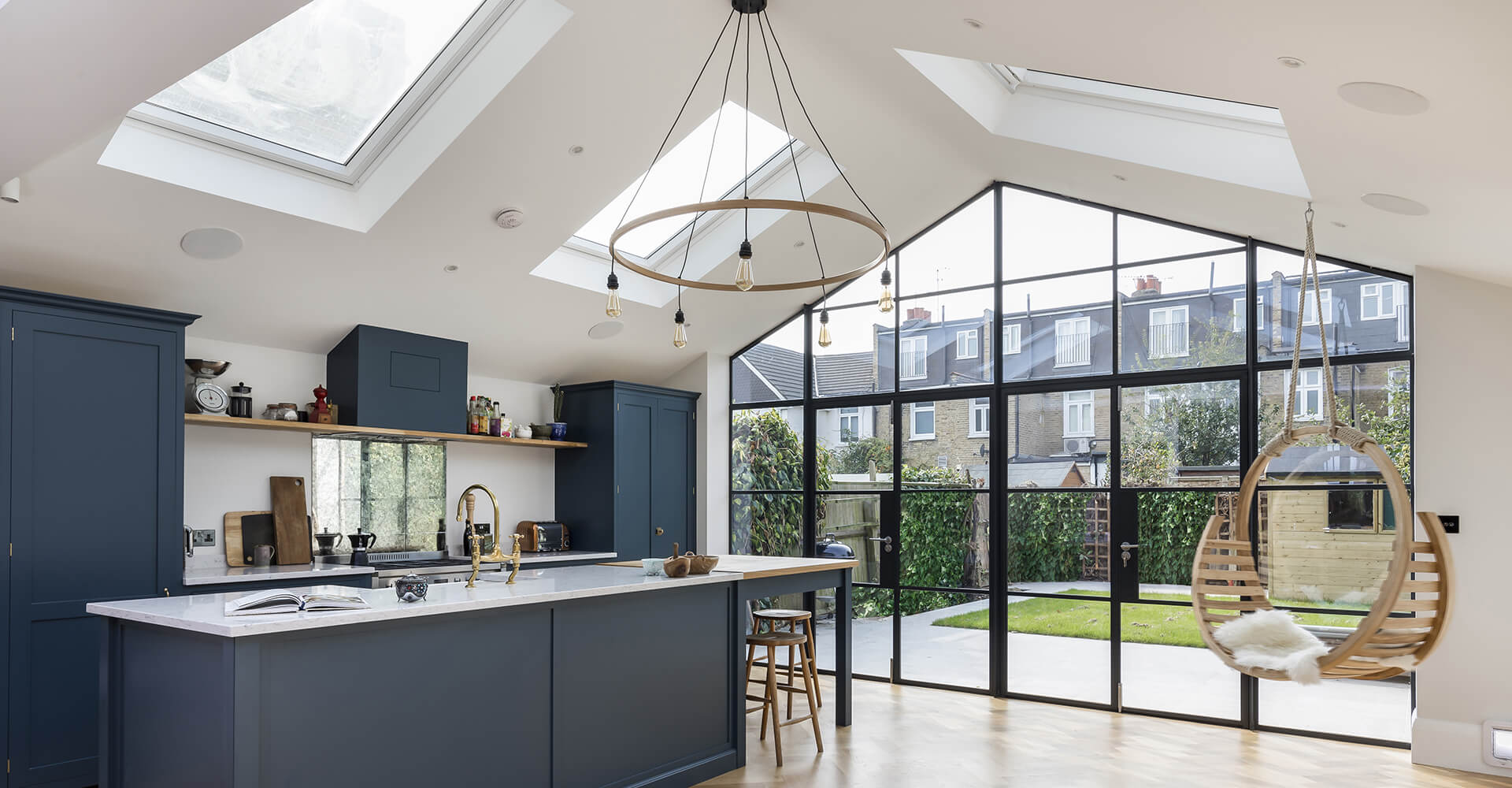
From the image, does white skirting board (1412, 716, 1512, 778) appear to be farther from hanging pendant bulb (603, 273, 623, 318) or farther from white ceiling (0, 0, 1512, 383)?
hanging pendant bulb (603, 273, 623, 318)

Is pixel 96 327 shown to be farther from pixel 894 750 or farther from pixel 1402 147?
pixel 1402 147

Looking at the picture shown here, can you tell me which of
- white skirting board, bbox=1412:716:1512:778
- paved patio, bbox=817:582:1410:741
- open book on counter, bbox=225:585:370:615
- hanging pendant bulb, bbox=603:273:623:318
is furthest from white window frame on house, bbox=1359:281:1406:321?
open book on counter, bbox=225:585:370:615

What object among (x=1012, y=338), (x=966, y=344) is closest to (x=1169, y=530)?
(x=1012, y=338)

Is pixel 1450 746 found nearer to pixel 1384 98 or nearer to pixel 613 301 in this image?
pixel 1384 98

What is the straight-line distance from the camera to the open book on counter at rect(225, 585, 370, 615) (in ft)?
9.99

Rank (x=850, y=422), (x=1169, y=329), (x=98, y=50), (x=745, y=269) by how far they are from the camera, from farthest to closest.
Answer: (x=850, y=422)
(x=1169, y=329)
(x=745, y=269)
(x=98, y=50)

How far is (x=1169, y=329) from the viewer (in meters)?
5.93

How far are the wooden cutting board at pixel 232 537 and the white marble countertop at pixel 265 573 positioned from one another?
0.15 ft

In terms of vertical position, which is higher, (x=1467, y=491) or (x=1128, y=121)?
(x=1128, y=121)

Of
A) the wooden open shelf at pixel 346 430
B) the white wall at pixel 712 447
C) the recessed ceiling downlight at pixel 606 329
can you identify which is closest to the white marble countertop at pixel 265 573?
the wooden open shelf at pixel 346 430

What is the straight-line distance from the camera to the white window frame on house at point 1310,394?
5.41 m

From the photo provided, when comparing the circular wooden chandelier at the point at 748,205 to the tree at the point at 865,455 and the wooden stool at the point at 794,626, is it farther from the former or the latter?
the tree at the point at 865,455

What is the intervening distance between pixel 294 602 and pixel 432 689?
58cm

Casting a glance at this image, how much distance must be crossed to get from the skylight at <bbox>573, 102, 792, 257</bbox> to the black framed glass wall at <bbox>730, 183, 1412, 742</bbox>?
1.66m
